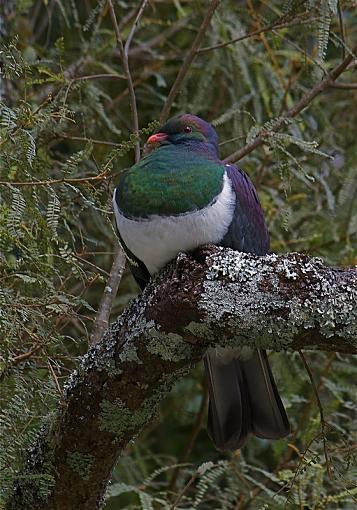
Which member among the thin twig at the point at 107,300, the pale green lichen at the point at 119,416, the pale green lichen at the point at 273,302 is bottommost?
the thin twig at the point at 107,300

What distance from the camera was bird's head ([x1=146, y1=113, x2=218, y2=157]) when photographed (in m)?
2.77

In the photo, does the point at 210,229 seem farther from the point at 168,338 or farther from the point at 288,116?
the point at 288,116

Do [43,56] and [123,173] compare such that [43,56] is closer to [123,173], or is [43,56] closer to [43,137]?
[43,137]

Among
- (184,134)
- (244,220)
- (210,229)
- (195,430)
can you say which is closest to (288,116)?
(184,134)

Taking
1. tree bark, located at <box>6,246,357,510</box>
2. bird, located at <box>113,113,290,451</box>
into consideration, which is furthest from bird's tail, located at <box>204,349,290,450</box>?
tree bark, located at <box>6,246,357,510</box>

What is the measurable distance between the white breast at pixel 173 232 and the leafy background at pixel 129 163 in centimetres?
13

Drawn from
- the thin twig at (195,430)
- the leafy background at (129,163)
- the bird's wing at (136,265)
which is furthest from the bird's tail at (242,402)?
the thin twig at (195,430)

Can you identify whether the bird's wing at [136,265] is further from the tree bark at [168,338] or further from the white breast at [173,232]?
the tree bark at [168,338]

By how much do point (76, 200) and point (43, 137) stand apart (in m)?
0.25

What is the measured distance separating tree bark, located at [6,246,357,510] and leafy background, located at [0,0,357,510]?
90mm

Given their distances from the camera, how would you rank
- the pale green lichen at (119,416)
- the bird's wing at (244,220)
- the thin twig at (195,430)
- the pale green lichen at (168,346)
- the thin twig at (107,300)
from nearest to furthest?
the pale green lichen at (168,346) → the pale green lichen at (119,416) → the bird's wing at (244,220) → the thin twig at (107,300) → the thin twig at (195,430)

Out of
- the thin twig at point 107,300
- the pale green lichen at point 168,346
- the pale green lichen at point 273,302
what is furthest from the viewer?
the thin twig at point 107,300

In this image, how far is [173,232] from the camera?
2.33 metres

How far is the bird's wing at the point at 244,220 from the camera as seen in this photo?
245 centimetres
